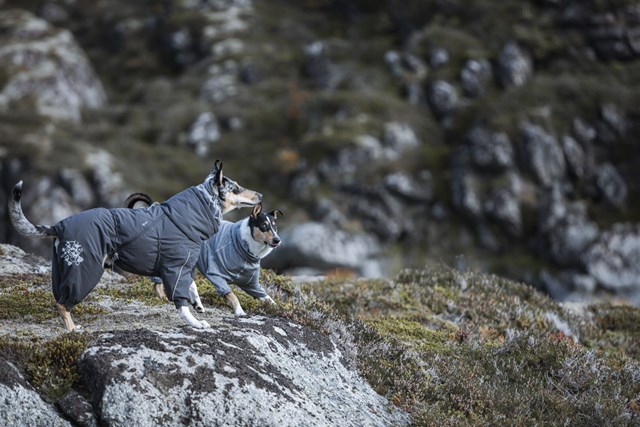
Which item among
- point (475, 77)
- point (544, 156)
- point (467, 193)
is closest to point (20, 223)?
point (467, 193)

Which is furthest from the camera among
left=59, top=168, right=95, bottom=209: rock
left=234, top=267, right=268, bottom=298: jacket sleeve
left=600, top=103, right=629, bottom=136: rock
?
left=600, top=103, right=629, bottom=136: rock

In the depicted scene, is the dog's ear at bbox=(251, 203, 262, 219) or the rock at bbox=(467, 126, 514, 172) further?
the rock at bbox=(467, 126, 514, 172)

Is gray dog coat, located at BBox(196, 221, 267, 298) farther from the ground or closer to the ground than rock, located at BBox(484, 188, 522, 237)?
farther from the ground

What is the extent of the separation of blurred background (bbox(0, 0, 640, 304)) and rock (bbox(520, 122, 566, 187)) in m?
0.18

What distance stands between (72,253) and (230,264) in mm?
2665

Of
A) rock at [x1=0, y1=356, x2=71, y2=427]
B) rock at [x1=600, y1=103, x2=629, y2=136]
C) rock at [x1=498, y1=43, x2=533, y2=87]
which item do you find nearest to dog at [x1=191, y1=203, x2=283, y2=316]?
rock at [x1=0, y1=356, x2=71, y2=427]

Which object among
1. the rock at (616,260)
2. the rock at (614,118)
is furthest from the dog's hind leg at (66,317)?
the rock at (614,118)

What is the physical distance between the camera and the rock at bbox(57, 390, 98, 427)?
25.6ft

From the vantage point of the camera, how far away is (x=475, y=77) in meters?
84.7

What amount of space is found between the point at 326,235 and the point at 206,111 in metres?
34.6

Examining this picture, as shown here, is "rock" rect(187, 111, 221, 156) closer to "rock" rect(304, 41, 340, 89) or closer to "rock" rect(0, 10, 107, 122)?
"rock" rect(0, 10, 107, 122)

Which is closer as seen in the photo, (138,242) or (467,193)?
(138,242)

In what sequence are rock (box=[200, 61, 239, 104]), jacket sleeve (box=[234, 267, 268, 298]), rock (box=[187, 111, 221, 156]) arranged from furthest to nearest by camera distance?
rock (box=[200, 61, 239, 104]) → rock (box=[187, 111, 221, 156]) → jacket sleeve (box=[234, 267, 268, 298])

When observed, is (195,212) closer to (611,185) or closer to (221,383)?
(221,383)
